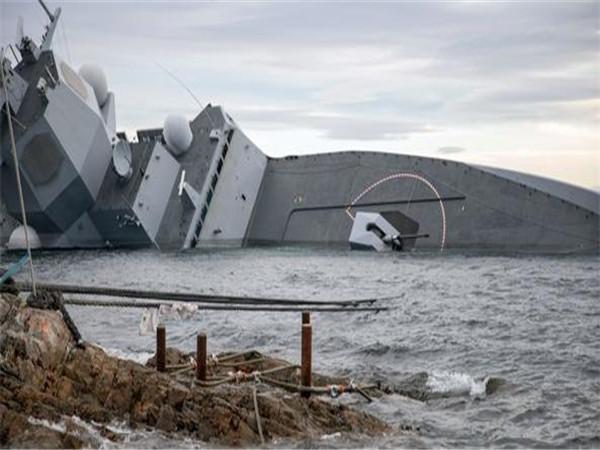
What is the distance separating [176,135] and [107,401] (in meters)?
39.4

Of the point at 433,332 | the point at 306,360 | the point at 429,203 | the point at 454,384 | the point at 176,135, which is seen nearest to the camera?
the point at 306,360

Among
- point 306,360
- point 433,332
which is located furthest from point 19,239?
point 306,360

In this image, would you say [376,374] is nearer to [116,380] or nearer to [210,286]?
[116,380]

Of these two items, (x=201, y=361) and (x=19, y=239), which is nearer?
(x=201, y=361)

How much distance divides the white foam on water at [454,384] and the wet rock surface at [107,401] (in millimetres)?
3478

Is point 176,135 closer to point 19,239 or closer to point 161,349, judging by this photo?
point 19,239

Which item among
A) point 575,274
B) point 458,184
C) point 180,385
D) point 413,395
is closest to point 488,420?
point 413,395

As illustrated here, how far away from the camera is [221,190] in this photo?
49125 mm

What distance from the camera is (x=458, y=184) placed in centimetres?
4462

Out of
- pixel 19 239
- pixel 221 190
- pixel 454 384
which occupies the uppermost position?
pixel 221 190

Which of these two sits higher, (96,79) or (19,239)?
(96,79)

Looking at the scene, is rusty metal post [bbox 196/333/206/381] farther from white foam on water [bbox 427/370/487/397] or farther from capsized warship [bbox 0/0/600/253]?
capsized warship [bbox 0/0/600/253]

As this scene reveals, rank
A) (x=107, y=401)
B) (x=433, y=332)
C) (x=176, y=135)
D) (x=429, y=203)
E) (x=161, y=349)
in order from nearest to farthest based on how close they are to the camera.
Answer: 1. (x=107, y=401)
2. (x=161, y=349)
3. (x=433, y=332)
4. (x=429, y=203)
5. (x=176, y=135)

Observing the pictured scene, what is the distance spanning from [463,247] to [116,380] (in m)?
34.5
